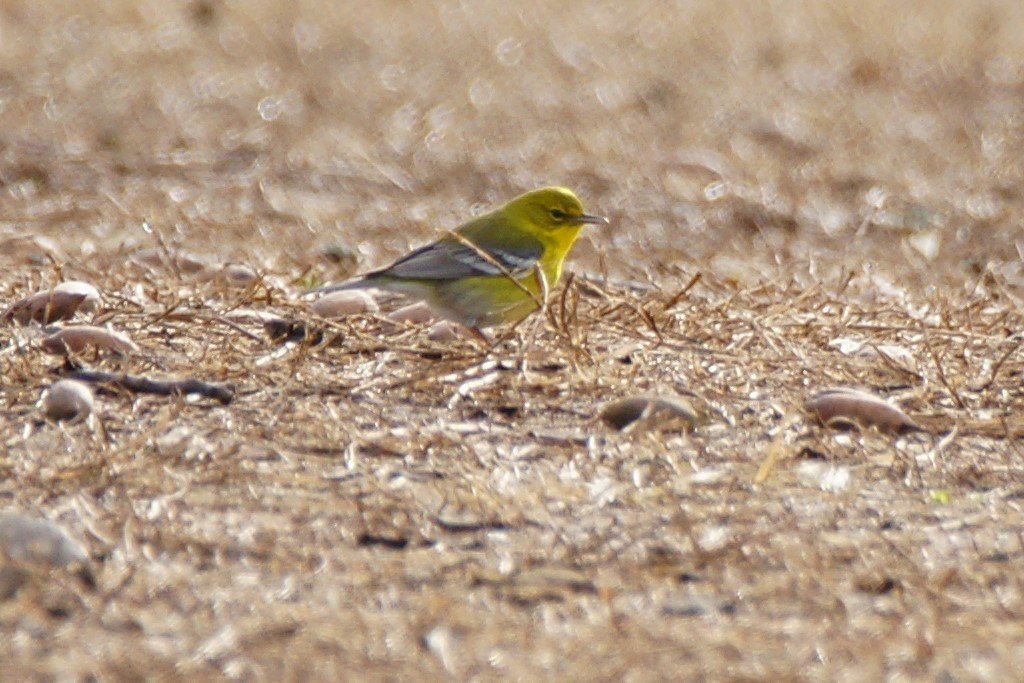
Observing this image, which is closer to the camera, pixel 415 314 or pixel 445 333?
pixel 445 333

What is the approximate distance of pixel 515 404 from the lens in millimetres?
4418

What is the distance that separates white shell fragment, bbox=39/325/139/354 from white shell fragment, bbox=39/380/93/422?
1.41ft

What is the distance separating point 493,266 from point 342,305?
63cm

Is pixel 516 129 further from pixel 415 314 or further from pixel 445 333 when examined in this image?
pixel 445 333

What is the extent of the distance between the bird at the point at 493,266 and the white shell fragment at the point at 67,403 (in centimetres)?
153

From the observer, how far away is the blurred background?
25.5 feet

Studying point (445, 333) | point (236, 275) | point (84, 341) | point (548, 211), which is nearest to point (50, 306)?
point (84, 341)

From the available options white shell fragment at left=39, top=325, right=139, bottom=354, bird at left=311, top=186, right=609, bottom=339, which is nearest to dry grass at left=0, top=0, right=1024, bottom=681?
white shell fragment at left=39, top=325, right=139, bottom=354

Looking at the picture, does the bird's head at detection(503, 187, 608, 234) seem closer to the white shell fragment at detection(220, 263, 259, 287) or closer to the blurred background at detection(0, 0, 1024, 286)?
the blurred background at detection(0, 0, 1024, 286)

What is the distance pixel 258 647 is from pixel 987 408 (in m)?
2.64

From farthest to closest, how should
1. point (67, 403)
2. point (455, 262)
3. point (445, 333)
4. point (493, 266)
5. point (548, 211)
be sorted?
point (548, 211), point (455, 262), point (493, 266), point (445, 333), point (67, 403)

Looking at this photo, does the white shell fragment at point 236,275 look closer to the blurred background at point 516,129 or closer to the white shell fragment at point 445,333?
the blurred background at point 516,129

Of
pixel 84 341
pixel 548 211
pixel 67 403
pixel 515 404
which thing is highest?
pixel 67 403

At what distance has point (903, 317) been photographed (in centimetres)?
557
